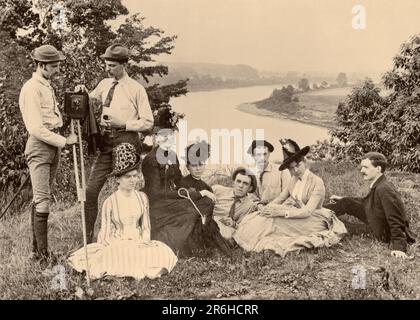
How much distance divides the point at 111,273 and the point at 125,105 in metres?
1.87

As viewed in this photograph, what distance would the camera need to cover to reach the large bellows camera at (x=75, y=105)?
7480 millimetres

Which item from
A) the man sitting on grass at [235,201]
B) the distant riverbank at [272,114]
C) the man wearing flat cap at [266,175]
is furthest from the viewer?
the distant riverbank at [272,114]

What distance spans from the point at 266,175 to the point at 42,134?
8.77ft

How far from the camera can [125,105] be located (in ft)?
25.8

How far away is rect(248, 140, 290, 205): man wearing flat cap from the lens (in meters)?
8.28

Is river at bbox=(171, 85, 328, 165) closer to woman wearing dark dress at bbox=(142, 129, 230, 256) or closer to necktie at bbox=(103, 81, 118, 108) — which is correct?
woman wearing dark dress at bbox=(142, 129, 230, 256)

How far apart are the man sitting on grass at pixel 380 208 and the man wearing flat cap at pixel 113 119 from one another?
2471 millimetres

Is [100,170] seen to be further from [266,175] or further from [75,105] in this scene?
[266,175]

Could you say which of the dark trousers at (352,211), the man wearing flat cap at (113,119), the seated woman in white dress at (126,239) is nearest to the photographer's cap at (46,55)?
the man wearing flat cap at (113,119)

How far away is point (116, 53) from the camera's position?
26.0 feet

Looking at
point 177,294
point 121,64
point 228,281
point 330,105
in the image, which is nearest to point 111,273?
point 177,294

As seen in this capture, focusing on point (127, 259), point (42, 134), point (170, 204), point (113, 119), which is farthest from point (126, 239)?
point (42, 134)

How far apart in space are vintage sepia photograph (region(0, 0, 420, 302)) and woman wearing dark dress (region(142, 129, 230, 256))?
0.05ft

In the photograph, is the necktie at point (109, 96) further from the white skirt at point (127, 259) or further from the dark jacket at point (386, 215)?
the dark jacket at point (386, 215)
